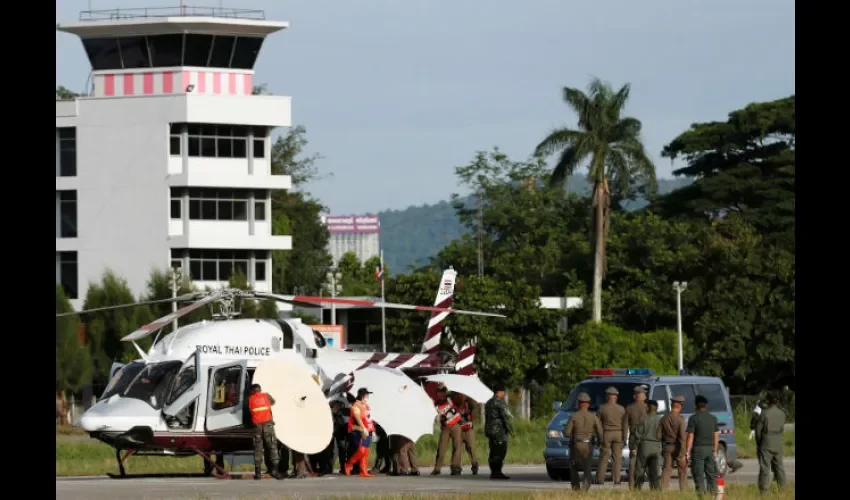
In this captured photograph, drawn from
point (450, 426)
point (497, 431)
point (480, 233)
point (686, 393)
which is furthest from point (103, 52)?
point (686, 393)

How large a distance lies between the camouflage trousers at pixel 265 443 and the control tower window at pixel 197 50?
49.2 m

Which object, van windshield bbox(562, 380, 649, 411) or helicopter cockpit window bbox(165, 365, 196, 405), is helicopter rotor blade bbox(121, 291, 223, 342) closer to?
helicopter cockpit window bbox(165, 365, 196, 405)

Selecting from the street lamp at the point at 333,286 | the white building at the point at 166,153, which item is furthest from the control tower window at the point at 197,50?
the street lamp at the point at 333,286

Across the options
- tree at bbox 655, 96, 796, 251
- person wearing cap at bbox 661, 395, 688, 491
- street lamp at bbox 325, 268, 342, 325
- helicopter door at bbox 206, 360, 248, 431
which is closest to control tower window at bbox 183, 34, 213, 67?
street lamp at bbox 325, 268, 342, 325

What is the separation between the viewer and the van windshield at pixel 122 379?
1019 inches

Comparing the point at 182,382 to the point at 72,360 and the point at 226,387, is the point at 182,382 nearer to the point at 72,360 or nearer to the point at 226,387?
the point at 226,387

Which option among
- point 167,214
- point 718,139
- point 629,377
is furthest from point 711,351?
point 629,377

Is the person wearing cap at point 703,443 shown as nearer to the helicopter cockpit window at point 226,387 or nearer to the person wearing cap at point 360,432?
the person wearing cap at point 360,432

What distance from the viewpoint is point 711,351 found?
68500 mm

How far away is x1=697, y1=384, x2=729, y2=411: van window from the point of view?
1051 inches

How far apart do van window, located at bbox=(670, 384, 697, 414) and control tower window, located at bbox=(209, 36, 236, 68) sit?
50385 millimetres

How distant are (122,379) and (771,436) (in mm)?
10842

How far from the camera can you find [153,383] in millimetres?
25906
